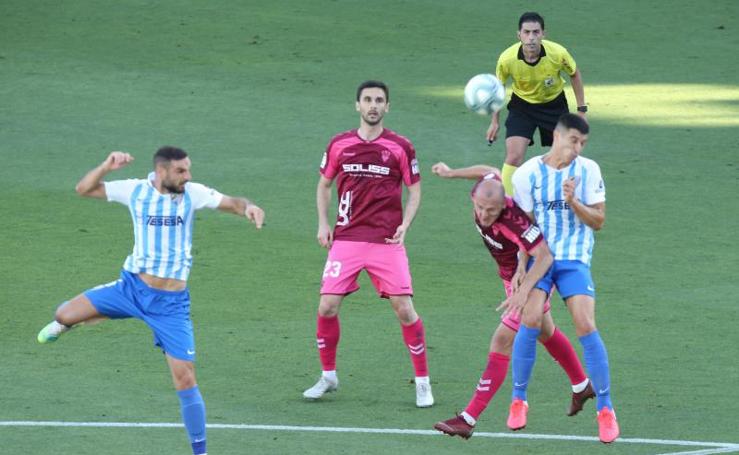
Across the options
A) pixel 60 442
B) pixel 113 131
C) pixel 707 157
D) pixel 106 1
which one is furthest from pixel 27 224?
pixel 106 1

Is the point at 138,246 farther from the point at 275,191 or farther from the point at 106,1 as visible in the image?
the point at 106,1

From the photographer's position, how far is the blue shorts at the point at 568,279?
1008cm

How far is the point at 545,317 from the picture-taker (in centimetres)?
1049

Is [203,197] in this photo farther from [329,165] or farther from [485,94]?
[485,94]

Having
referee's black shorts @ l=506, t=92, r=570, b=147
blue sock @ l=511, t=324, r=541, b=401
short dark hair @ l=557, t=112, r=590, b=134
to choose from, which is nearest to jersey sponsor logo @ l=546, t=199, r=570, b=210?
short dark hair @ l=557, t=112, r=590, b=134

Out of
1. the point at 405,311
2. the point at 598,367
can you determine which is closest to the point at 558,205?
the point at 598,367

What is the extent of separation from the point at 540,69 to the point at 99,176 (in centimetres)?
697

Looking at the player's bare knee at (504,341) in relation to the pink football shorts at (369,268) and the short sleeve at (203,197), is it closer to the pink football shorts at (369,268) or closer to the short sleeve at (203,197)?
the pink football shorts at (369,268)

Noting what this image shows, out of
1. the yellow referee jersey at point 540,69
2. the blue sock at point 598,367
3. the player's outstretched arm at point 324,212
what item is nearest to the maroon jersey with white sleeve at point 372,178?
the player's outstretched arm at point 324,212

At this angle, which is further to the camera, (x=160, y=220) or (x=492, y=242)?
(x=492, y=242)

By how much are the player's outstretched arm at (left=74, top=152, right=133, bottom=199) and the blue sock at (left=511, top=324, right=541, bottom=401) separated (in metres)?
2.89

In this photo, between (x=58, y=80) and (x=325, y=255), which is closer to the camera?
(x=325, y=255)

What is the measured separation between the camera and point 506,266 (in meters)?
10.6

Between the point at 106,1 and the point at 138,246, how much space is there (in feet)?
63.1
